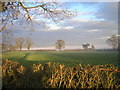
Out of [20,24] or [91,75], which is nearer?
[91,75]

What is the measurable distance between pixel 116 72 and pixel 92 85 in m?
0.52

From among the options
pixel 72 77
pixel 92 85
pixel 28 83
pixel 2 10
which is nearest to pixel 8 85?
pixel 28 83

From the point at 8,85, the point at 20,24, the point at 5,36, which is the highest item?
the point at 20,24

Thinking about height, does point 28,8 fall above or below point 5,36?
above

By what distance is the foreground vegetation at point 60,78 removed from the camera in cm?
165

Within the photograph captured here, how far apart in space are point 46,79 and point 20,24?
6.78 ft

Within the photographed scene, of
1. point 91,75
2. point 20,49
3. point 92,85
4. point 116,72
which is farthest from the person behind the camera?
point 20,49

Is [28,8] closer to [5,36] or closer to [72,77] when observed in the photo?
[5,36]

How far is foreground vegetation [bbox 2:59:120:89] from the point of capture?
1651 mm

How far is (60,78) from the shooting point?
66.7 inches

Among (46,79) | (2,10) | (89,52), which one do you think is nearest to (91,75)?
(46,79)

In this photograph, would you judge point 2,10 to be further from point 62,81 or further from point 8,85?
point 62,81

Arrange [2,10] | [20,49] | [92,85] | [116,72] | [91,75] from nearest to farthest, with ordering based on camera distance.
→ [92,85] → [91,75] → [116,72] → [20,49] → [2,10]

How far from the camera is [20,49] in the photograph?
3.08 meters
